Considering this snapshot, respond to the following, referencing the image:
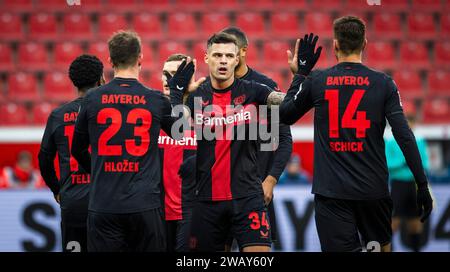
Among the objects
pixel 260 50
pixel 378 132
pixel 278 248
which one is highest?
pixel 260 50

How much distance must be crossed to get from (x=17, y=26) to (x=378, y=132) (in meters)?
11.4

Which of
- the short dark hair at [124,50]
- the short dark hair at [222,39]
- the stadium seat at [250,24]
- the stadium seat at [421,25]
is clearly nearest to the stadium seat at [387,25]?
the stadium seat at [421,25]

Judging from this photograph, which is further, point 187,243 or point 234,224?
point 187,243

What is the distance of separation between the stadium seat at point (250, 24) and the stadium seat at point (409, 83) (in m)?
2.83

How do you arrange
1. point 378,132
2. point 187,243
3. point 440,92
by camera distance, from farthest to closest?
point 440,92, point 187,243, point 378,132

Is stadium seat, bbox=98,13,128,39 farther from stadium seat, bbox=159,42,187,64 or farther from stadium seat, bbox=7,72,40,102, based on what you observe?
stadium seat, bbox=7,72,40,102

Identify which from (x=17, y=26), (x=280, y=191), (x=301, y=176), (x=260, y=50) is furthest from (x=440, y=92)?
(x=17, y=26)

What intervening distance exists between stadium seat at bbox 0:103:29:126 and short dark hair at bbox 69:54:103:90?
8.10 m

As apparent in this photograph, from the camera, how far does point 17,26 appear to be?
15.5 metres

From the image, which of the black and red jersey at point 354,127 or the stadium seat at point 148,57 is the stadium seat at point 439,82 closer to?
the stadium seat at point 148,57

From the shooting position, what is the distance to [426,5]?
52.2ft

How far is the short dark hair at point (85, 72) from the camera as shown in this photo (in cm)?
622

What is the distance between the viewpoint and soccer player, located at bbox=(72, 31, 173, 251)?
5.25 m

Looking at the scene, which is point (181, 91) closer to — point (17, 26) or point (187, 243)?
point (187, 243)
